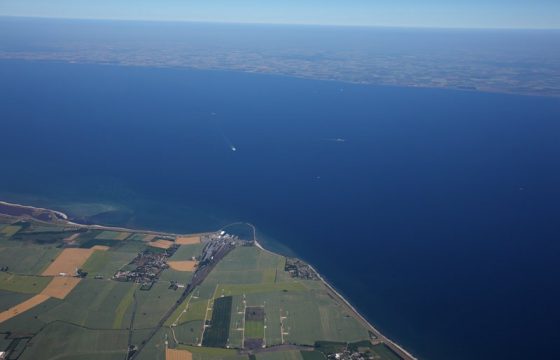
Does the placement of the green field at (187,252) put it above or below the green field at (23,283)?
above

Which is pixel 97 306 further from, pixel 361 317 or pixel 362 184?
pixel 362 184

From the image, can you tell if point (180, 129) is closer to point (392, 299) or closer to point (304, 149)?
point (304, 149)

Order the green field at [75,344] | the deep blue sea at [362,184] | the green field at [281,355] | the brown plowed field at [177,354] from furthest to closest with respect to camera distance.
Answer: the deep blue sea at [362,184] → the green field at [281,355] → the brown plowed field at [177,354] → the green field at [75,344]

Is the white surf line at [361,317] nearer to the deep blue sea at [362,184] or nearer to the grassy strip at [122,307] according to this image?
the deep blue sea at [362,184]

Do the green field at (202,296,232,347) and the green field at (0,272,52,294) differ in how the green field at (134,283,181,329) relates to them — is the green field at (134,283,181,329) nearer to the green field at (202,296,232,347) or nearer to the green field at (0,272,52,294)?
the green field at (202,296,232,347)

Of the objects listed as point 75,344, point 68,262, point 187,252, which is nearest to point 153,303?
point 75,344

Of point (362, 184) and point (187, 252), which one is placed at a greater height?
point (362, 184)

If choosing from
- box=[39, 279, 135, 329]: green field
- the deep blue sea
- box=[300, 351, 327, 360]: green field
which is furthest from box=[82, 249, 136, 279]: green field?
box=[300, 351, 327, 360]: green field

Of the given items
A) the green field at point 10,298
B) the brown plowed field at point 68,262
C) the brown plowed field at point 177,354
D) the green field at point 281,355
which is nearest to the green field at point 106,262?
the brown plowed field at point 68,262

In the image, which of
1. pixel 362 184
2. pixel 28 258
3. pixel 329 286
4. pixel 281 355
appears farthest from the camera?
pixel 362 184
